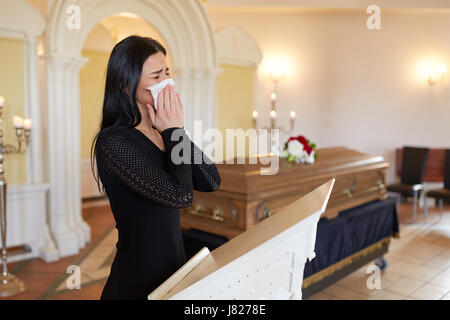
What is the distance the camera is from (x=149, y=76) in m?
1.28

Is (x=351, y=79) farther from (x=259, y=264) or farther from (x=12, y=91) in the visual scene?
(x=259, y=264)

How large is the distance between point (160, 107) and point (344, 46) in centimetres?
771

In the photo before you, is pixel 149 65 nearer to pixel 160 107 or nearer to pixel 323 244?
pixel 160 107

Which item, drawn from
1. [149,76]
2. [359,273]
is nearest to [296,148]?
[359,273]

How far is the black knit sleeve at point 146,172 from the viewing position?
1.17 meters

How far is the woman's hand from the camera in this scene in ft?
3.93

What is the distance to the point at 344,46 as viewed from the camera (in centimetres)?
817

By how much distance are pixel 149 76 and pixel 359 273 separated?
12.5 ft

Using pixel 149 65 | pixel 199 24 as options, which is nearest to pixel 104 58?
pixel 199 24

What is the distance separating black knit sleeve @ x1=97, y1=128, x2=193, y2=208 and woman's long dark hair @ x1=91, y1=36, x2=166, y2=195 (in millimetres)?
84

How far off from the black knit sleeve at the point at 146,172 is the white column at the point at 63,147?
12.8 feet

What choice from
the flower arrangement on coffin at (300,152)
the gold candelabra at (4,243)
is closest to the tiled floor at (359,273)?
the gold candelabra at (4,243)

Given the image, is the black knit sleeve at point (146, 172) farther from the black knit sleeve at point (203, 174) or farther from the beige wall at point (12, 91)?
the beige wall at point (12, 91)

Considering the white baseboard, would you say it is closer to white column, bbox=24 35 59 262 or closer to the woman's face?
white column, bbox=24 35 59 262
